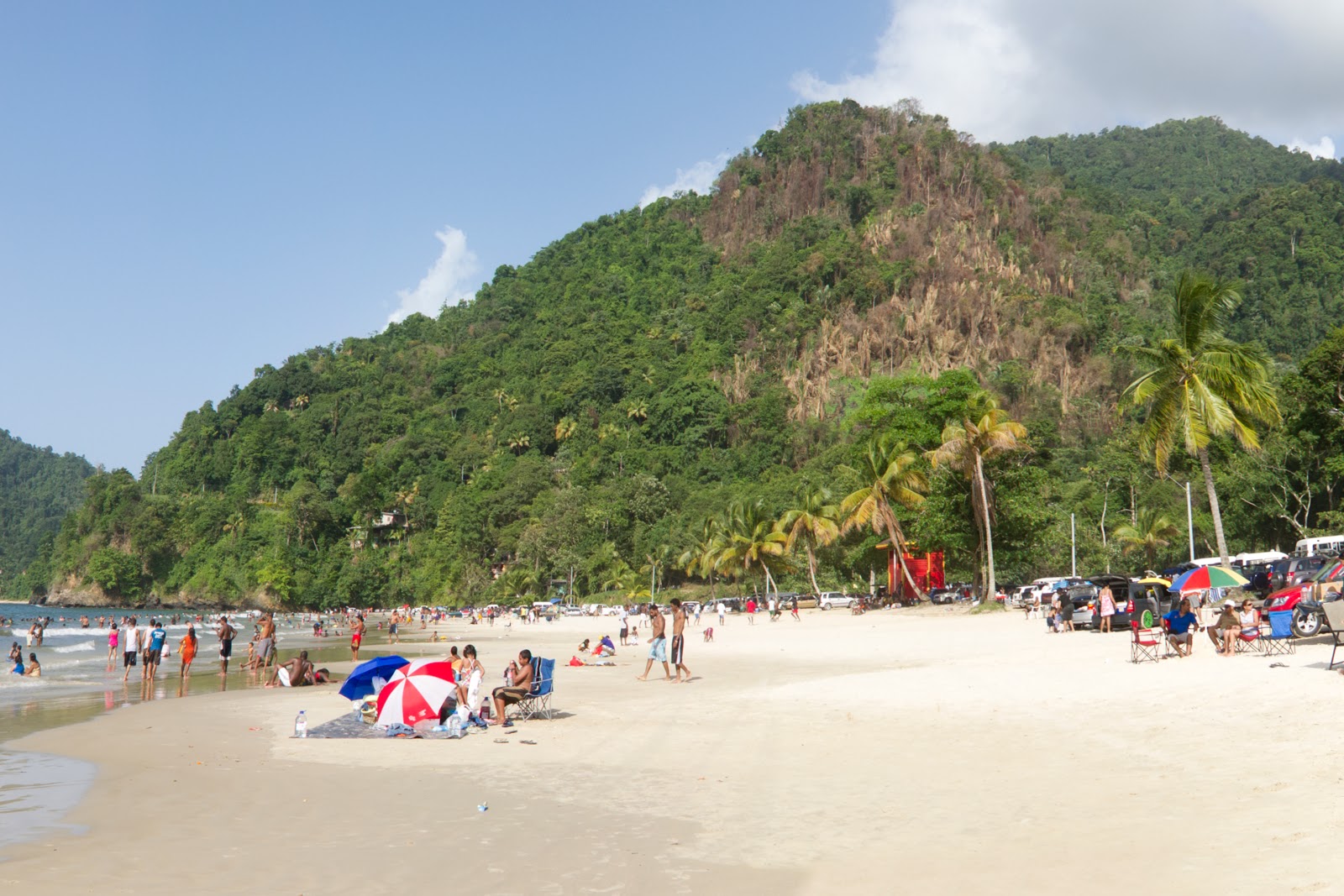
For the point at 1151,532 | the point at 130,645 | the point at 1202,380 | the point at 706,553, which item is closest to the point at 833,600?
the point at 706,553

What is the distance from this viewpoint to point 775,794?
977 centimetres

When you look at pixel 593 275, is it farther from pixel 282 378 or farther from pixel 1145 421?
pixel 1145 421

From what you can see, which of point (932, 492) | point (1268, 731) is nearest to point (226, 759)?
point (1268, 731)

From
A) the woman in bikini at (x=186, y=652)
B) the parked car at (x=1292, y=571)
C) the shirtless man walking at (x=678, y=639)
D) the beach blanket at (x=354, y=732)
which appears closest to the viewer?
the beach blanket at (x=354, y=732)

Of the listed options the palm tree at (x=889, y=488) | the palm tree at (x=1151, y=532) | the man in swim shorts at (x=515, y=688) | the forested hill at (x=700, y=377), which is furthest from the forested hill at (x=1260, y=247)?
the man in swim shorts at (x=515, y=688)

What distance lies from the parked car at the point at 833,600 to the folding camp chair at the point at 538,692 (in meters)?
46.3

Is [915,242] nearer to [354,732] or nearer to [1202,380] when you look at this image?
[1202,380]

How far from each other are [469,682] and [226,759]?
338 centimetres

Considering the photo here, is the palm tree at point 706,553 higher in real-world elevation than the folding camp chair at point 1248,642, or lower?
higher

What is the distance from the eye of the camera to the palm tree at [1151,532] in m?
56.2

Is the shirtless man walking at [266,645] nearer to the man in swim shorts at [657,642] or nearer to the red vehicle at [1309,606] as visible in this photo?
the man in swim shorts at [657,642]

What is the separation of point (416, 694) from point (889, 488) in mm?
38088

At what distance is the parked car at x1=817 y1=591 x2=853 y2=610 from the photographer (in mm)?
61594

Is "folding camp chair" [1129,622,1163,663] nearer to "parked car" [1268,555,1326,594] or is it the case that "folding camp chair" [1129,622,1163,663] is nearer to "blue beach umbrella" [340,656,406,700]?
"parked car" [1268,555,1326,594]
